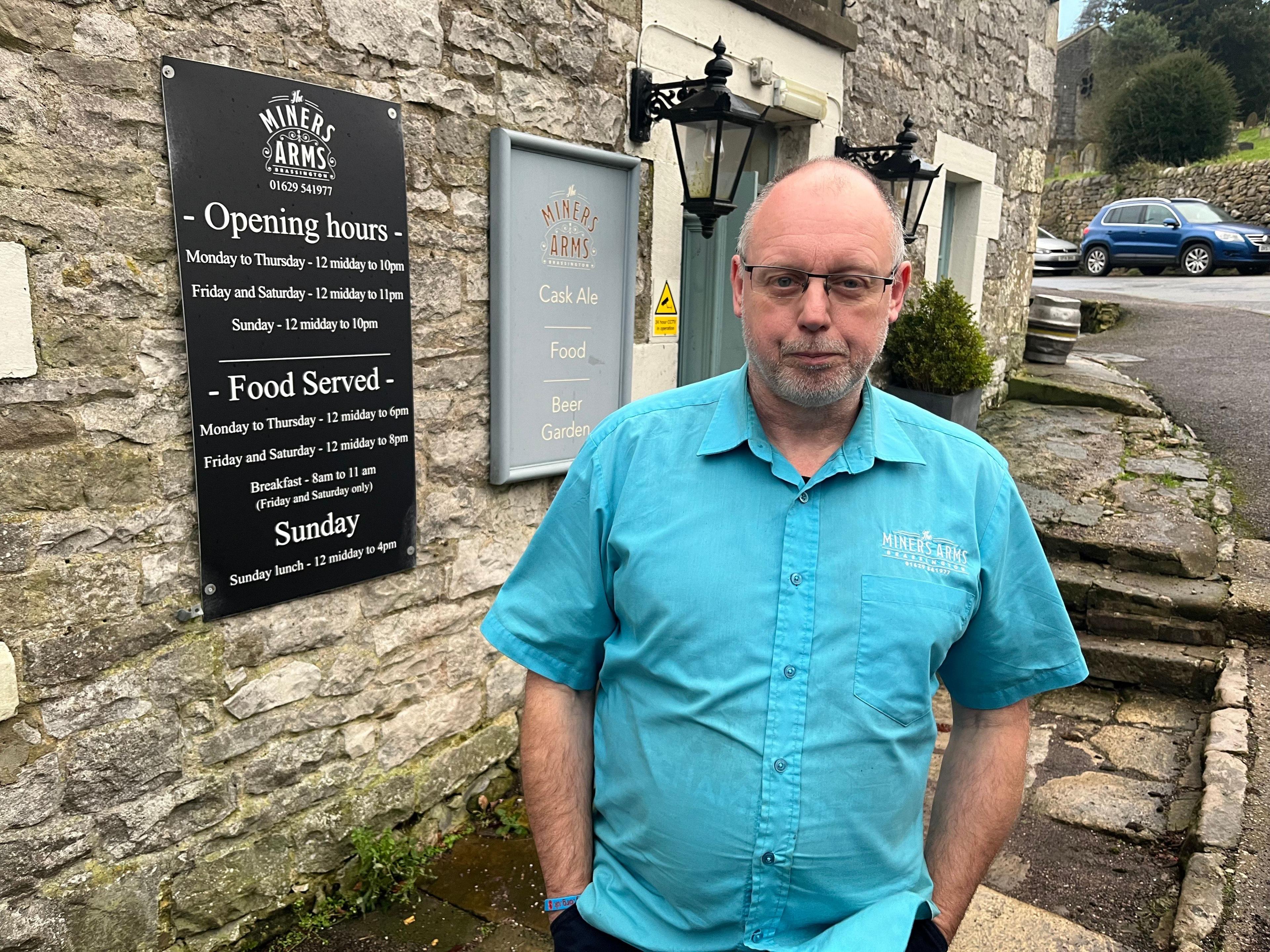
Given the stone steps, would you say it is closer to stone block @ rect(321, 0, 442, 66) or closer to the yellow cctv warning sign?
the yellow cctv warning sign

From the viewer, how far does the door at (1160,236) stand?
60.1ft

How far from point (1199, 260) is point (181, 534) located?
2040cm

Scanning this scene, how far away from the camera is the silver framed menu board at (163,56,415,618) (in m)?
2.46

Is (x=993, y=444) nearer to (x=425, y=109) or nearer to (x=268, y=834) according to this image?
(x=425, y=109)

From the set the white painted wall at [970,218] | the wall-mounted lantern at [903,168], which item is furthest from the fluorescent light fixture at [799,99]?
the white painted wall at [970,218]

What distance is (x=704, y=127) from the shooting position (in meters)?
3.70

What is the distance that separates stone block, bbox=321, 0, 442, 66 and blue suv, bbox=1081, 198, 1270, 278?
62.0 ft

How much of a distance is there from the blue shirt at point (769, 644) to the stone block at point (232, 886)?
1.58 meters

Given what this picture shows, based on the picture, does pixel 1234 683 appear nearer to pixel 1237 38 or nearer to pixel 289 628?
pixel 289 628

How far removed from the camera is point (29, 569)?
223 cm

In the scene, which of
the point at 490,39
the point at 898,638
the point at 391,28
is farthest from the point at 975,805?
the point at 490,39

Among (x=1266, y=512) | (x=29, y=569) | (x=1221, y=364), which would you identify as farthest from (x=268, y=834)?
(x=1221, y=364)

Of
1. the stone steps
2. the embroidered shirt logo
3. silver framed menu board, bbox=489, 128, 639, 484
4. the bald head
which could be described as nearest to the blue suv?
the stone steps

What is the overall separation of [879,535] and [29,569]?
6.32ft
